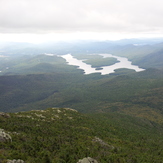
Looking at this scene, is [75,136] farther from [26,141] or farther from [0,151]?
[0,151]

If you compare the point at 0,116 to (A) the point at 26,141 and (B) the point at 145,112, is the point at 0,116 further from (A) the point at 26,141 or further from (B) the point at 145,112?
(B) the point at 145,112

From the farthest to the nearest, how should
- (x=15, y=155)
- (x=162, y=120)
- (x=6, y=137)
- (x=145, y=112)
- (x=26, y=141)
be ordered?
1. (x=145, y=112)
2. (x=162, y=120)
3. (x=26, y=141)
4. (x=6, y=137)
5. (x=15, y=155)

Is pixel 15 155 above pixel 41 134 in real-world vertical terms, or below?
above

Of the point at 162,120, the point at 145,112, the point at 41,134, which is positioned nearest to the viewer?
the point at 41,134

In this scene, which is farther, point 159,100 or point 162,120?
point 159,100

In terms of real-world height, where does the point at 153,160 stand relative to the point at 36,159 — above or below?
below

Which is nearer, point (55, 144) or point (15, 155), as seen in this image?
point (15, 155)

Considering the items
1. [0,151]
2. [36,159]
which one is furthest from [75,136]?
[0,151]

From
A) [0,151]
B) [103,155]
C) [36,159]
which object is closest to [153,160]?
[103,155]

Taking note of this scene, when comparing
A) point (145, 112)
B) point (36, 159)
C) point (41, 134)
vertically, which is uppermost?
point (36, 159)
